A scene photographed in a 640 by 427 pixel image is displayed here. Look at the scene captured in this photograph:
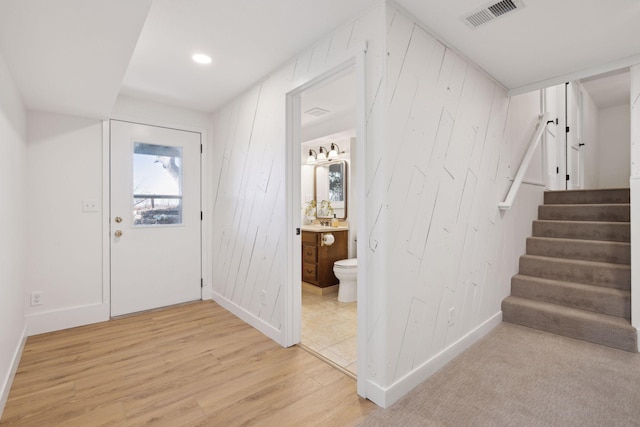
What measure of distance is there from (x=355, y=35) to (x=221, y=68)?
122cm

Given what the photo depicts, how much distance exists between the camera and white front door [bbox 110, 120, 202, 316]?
3174 millimetres

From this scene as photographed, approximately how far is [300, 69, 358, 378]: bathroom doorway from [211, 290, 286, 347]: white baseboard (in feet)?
0.74

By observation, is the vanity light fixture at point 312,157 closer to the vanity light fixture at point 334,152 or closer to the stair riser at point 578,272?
the vanity light fixture at point 334,152

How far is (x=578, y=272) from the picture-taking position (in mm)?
2953

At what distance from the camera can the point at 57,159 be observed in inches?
113

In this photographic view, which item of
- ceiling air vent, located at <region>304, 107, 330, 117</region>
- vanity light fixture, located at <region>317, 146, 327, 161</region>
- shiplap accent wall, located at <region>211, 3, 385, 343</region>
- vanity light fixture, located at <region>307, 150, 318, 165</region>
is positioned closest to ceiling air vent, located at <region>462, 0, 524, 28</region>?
shiplap accent wall, located at <region>211, 3, 385, 343</region>

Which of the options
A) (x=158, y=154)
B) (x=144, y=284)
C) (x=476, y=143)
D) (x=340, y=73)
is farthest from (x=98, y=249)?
(x=476, y=143)

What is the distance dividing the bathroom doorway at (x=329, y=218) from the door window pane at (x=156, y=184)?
1422 mm

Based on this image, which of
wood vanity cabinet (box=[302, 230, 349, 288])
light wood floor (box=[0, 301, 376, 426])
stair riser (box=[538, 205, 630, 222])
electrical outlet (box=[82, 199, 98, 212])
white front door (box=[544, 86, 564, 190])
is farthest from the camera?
white front door (box=[544, 86, 564, 190])

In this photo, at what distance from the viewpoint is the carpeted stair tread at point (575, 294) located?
2.59 m

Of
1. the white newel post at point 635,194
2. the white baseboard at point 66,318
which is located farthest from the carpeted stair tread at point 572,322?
the white baseboard at point 66,318

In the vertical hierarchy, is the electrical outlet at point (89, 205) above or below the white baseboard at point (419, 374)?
above

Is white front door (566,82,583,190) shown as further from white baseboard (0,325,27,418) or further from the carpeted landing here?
white baseboard (0,325,27,418)

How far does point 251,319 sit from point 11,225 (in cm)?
187
